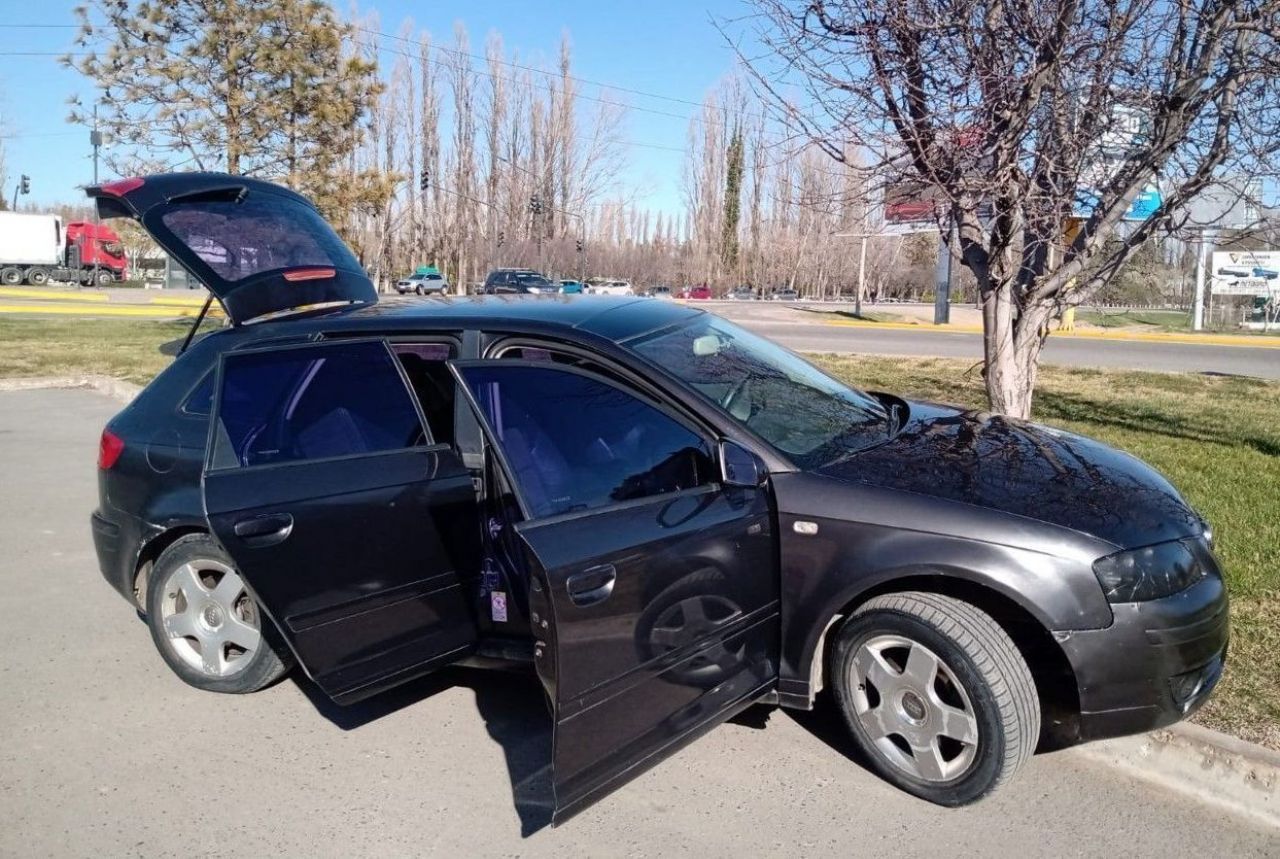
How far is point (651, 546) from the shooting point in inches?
120

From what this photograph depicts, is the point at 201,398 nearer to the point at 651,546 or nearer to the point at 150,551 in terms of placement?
the point at 150,551

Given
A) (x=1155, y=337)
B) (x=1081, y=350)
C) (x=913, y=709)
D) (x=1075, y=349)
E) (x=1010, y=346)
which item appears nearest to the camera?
(x=913, y=709)

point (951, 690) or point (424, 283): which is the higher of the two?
point (424, 283)

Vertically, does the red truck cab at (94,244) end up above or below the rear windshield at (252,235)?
above

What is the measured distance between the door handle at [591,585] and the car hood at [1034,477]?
94 cm

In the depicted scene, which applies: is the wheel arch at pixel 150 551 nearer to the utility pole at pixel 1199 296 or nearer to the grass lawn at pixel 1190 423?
the grass lawn at pixel 1190 423

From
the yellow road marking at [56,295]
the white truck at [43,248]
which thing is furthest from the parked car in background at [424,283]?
the white truck at [43,248]

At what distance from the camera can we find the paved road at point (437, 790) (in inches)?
124

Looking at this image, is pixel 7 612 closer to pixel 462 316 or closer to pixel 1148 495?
pixel 462 316

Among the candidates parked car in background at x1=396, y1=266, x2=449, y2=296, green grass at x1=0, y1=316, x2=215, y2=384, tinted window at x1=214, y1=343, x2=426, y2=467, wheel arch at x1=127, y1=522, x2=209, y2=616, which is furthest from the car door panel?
parked car in background at x1=396, y1=266, x2=449, y2=296

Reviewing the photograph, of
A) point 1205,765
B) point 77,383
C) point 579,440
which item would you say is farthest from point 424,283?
point 1205,765

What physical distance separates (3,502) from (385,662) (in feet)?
17.8

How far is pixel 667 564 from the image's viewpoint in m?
3.08

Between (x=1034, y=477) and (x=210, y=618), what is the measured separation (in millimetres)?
3433
